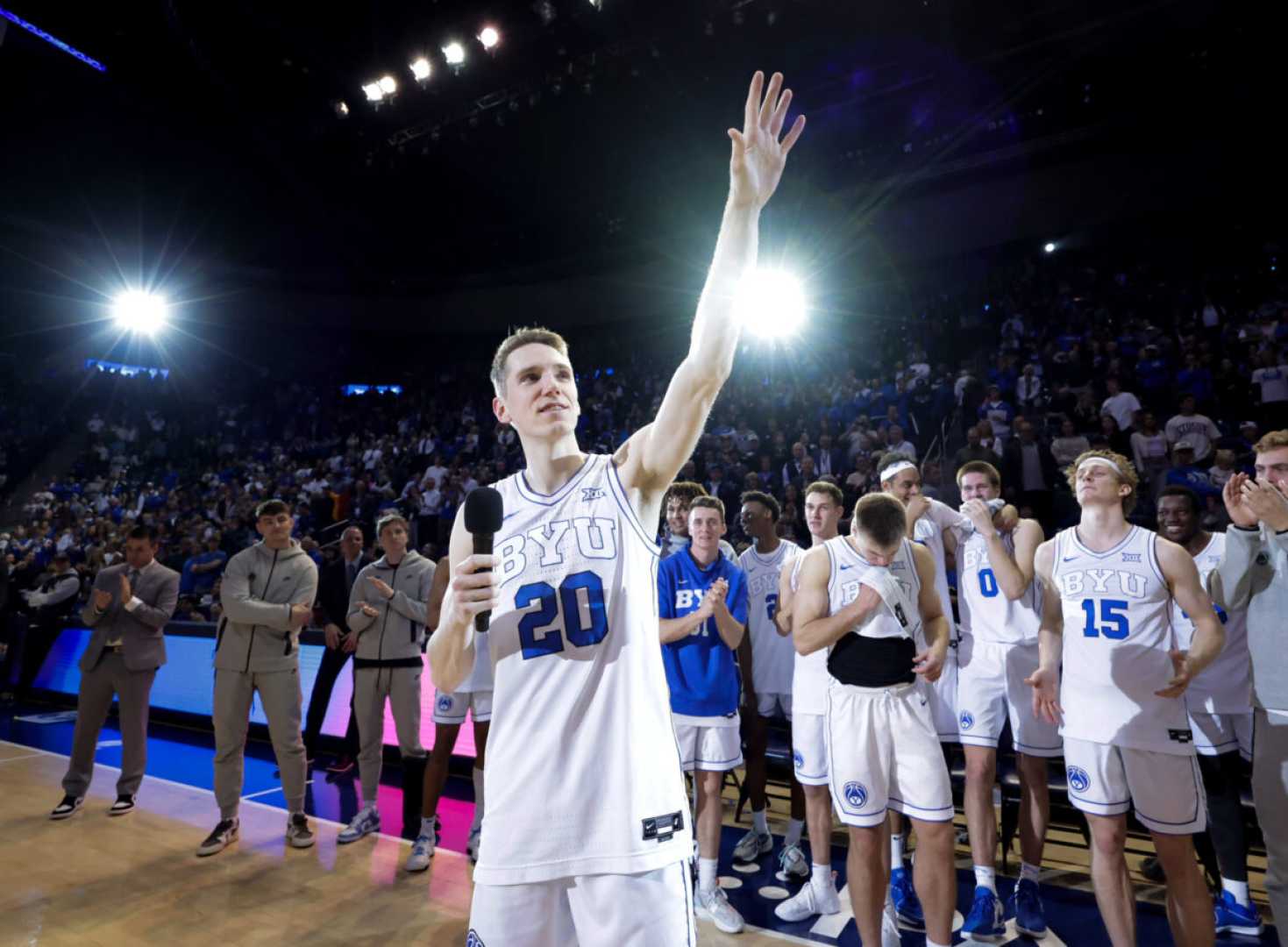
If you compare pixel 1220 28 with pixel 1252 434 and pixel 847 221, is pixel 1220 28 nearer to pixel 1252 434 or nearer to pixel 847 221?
pixel 847 221

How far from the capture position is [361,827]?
5383 mm

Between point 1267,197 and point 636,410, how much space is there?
12070mm

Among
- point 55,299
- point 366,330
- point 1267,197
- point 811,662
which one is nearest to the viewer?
point 811,662

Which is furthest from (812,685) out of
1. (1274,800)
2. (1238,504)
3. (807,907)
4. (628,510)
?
(628,510)

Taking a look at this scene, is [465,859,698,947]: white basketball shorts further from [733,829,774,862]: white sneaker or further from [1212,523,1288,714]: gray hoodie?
[733,829,774,862]: white sneaker

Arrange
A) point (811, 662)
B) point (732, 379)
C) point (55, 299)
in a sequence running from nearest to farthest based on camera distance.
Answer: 1. point (811, 662)
2. point (732, 379)
3. point (55, 299)

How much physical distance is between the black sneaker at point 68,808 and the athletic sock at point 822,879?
5580 millimetres

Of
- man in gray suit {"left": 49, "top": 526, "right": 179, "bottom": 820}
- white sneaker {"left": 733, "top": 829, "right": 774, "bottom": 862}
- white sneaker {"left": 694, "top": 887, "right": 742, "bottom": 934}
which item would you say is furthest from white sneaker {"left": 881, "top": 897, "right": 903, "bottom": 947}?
man in gray suit {"left": 49, "top": 526, "right": 179, "bottom": 820}

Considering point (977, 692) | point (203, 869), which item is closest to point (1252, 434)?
point (977, 692)

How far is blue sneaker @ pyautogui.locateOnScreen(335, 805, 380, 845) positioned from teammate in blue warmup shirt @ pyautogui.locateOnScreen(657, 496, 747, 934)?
257 cm

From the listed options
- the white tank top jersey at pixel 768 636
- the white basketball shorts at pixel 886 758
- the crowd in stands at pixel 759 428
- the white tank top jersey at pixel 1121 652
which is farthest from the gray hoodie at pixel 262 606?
the white tank top jersey at pixel 1121 652

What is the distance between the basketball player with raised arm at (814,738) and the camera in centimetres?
406

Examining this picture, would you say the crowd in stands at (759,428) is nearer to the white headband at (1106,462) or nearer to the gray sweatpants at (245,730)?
the gray sweatpants at (245,730)

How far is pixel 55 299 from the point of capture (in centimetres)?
2072
